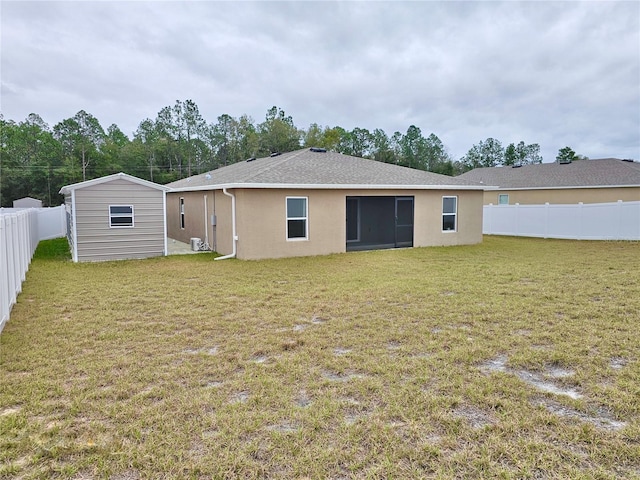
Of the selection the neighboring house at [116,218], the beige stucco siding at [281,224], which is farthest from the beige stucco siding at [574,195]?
the neighboring house at [116,218]

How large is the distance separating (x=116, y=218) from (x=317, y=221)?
19.8 feet

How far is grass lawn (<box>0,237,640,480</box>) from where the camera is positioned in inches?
103

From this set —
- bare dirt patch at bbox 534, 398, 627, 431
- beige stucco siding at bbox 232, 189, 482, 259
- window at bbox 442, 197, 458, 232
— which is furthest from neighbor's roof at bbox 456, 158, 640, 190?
bare dirt patch at bbox 534, 398, 627, 431

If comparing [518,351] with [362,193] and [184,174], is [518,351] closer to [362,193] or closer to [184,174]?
[362,193]

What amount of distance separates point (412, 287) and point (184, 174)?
44400mm

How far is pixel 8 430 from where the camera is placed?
2924 mm

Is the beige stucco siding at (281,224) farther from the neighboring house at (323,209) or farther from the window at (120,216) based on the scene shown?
the window at (120,216)

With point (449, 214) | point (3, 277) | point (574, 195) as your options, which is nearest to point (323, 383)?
point (3, 277)

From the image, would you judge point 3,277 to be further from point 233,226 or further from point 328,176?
point 328,176

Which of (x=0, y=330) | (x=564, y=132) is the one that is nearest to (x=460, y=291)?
(x=0, y=330)

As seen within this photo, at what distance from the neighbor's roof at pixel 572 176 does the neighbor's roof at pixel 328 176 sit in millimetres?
6285

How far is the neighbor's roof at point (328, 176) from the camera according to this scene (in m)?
12.2

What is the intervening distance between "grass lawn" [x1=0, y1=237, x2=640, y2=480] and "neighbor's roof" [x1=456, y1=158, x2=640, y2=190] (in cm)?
1635

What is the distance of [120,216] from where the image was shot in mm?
12109
